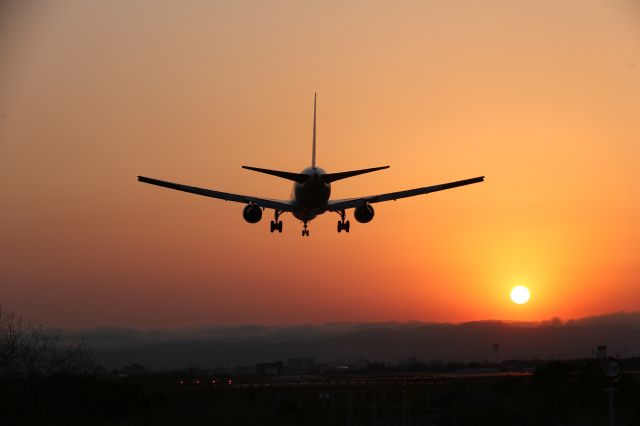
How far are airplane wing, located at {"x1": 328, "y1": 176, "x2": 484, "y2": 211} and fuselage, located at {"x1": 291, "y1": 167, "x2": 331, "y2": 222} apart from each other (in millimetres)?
2529

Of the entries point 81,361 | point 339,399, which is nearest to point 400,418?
point 339,399

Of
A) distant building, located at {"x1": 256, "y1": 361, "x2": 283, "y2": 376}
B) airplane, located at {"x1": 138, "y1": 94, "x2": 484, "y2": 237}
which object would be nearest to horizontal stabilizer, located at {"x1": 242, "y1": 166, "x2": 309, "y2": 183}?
airplane, located at {"x1": 138, "y1": 94, "x2": 484, "y2": 237}

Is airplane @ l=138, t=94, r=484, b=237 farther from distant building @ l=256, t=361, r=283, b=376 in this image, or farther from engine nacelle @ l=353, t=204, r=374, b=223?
distant building @ l=256, t=361, r=283, b=376

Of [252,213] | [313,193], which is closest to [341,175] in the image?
[313,193]

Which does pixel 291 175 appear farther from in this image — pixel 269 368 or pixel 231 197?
pixel 269 368

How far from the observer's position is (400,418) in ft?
276

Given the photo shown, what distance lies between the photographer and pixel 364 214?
75.7 m

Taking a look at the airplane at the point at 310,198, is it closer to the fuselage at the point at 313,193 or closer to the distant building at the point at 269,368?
the fuselage at the point at 313,193

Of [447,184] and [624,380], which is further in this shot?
[624,380]

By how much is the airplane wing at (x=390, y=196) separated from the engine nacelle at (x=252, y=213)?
6055 mm

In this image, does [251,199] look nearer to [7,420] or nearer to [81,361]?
[81,361]

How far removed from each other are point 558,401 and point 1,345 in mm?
51645

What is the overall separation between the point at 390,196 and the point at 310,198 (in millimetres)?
10362

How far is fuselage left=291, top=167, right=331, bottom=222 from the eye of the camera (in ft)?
237
